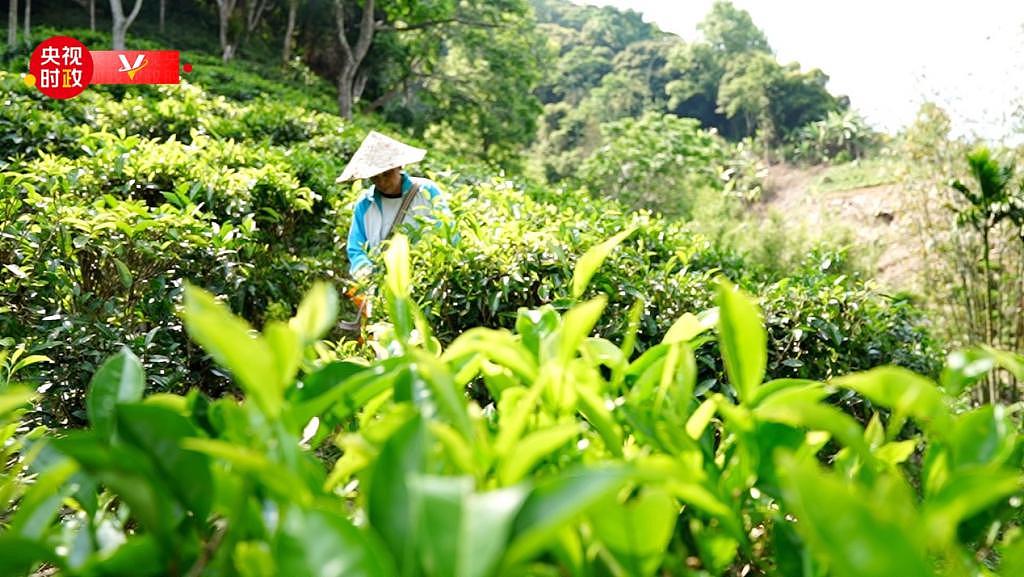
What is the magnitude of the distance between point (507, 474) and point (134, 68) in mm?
9427

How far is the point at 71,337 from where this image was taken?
234 cm

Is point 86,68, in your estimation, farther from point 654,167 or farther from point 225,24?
point 654,167

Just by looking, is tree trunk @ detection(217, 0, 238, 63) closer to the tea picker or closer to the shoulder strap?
the tea picker

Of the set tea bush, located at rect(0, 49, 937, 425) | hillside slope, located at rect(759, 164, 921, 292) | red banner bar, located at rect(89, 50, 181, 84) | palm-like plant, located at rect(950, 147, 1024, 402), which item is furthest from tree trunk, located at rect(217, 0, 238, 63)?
palm-like plant, located at rect(950, 147, 1024, 402)

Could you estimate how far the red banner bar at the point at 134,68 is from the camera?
27.3 ft

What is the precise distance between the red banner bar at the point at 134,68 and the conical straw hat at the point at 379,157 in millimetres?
5588

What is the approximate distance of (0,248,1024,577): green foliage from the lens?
0.38 metres

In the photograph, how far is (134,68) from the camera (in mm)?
8469

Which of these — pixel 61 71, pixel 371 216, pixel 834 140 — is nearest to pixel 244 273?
pixel 371 216

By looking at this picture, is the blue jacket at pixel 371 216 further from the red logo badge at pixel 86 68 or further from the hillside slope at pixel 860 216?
the red logo badge at pixel 86 68

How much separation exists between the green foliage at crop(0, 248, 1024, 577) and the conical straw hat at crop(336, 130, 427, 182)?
9.09ft

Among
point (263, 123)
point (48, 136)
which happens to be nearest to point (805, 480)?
point (48, 136)

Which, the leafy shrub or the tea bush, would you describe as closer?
the tea bush

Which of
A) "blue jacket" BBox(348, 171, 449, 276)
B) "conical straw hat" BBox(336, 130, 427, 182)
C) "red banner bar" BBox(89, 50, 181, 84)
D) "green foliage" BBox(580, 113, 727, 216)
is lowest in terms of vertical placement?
"green foliage" BBox(580, 113, 727, 216)
